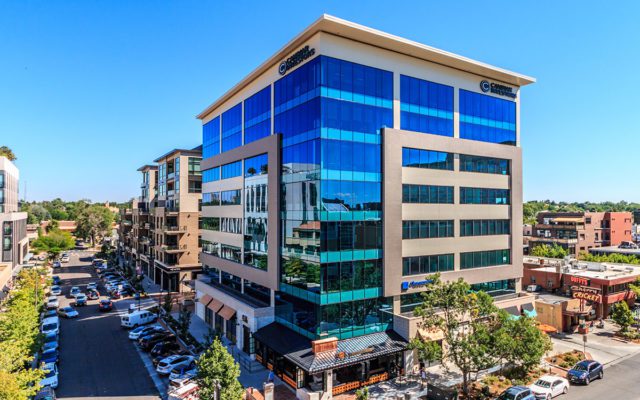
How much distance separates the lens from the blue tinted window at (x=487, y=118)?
38.5 metres

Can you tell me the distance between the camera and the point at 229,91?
45594 millimetres

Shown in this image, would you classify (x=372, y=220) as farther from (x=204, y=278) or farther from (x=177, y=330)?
(x=204, y=278)

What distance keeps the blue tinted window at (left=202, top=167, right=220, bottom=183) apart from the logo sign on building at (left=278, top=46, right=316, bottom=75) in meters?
18.9

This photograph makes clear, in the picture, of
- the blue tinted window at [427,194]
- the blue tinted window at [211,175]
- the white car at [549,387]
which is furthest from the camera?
the blue tinted window at [211,175]

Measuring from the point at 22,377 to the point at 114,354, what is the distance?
55.8 feet

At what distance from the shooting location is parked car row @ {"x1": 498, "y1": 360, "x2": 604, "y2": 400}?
2601cm

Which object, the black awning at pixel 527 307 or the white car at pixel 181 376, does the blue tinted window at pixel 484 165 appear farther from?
the white car at pixel 181 376

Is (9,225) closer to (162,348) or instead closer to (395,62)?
(162,348)

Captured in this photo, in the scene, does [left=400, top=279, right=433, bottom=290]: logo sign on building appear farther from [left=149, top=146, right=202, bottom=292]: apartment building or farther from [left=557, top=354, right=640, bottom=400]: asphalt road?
[left=149, top=146, right=202, bottom=292]: apartment building

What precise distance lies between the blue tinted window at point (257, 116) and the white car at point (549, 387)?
1184 inches

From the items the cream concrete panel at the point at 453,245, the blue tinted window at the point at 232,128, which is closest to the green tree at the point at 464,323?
the cream concrete panel at the point at 453,245


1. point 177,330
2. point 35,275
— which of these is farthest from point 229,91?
point 35,275

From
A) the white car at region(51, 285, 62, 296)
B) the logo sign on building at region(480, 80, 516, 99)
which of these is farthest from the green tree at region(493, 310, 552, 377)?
the white car at region(51, 285, 62, 296)

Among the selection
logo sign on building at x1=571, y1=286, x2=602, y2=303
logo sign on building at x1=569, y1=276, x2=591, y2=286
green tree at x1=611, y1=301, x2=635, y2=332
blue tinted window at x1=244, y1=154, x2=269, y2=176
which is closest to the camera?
blue tinted window at x1=244, y1=154, x2=269, y2=176
